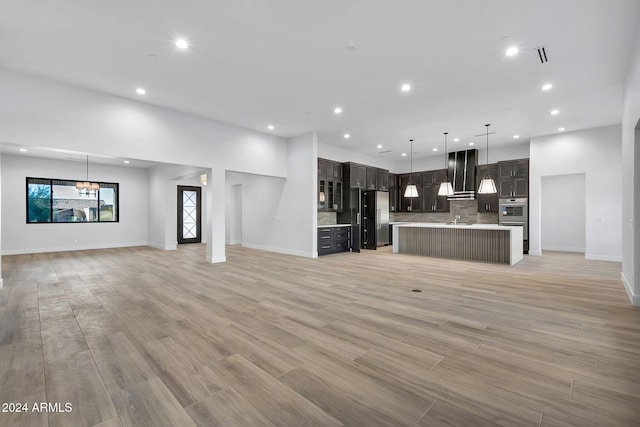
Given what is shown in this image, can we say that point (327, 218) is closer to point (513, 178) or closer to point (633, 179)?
point (513, 178)

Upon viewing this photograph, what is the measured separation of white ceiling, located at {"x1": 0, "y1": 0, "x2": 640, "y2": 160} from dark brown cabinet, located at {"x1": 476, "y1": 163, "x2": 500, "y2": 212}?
3.07 meters

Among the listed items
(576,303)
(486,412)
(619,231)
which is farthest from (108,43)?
(619,231)

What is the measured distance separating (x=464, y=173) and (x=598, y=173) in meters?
3.33

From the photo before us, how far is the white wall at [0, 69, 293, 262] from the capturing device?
4.59 meters

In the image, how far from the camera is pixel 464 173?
32.1ft

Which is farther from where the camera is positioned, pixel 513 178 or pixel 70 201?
pixel 70 201

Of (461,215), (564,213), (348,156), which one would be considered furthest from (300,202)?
(564,213)

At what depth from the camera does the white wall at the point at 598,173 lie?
23.3 feet

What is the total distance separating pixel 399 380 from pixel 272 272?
4061 mm

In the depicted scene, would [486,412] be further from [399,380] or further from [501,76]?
[501,76]

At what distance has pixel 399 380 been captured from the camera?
204 centimetres

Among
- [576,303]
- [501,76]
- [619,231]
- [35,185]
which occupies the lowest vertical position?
[576,303]

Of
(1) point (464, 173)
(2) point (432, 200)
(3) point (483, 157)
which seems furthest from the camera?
(2) point (432, 200)

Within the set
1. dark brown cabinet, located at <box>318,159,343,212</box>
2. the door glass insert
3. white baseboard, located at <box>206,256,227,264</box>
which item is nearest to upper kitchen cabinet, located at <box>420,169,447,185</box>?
dark brown cabinet, located at <box>318,159,343,212</box>
